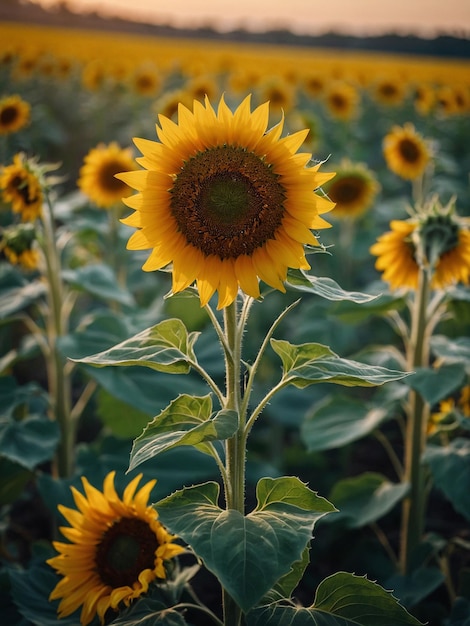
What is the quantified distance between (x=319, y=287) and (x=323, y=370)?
17 cm

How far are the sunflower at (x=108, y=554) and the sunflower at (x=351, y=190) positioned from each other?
2.78m

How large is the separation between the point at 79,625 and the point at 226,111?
1217 millimetres

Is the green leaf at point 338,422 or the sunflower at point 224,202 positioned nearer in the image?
the sunflower at point 224,202

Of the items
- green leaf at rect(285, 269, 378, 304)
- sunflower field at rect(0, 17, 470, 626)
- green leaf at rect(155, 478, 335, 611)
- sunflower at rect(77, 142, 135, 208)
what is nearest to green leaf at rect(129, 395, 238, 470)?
sunflower field at rect(0, 17, 470, 626)

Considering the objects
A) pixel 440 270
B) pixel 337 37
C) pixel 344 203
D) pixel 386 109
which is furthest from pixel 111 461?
pixel 337 37

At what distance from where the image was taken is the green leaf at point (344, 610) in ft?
4.67

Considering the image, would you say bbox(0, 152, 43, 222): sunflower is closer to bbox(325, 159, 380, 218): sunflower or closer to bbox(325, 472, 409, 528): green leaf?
bbox(325, 472, 409, 528): green leaf

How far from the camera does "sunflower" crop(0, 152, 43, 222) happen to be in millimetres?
2406

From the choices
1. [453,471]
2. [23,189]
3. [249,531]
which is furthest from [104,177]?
[249,531]

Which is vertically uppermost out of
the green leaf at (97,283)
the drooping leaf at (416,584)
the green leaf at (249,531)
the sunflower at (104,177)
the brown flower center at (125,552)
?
the sunflower at (104,177)

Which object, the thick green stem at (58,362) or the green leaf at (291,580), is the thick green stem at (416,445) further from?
the thick green stem at (58,362)

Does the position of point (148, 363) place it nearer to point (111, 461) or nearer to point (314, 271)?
point (111, 461)

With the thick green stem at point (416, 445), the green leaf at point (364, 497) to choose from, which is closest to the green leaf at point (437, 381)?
the thick green stem at point (416, 445)

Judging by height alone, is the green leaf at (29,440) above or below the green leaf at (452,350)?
below
